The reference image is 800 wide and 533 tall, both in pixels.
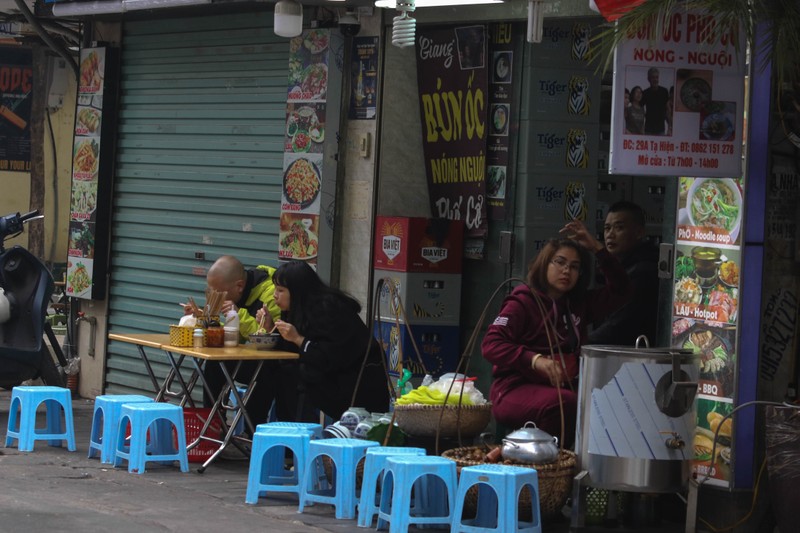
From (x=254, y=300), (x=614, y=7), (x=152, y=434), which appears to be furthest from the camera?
(x=254, y=300)

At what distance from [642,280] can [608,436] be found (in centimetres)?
163

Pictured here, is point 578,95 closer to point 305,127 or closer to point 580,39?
point 580,39

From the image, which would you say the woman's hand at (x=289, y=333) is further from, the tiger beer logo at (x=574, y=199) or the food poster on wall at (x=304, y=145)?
the tiger beer logo at (x=574, y=199)

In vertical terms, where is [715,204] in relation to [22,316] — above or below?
above

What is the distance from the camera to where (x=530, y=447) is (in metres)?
7.13

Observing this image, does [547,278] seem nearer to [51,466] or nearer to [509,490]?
[509,490]

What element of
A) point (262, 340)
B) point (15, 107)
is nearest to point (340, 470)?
point (262, 340)

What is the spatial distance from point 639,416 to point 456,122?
3644 mm

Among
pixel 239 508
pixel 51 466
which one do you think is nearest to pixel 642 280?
pixel 239 508

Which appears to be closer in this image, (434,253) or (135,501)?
(135,501)

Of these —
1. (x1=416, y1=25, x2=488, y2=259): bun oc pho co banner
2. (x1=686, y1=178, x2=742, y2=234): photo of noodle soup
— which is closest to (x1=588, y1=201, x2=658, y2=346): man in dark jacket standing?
(x1=686, y1=178, x2=742, y2=234): photo of noodle soup

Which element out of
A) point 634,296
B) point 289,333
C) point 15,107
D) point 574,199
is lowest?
point 289,333

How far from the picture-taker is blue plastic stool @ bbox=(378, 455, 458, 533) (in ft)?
22.9

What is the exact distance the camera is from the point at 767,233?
7496mm
